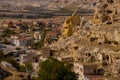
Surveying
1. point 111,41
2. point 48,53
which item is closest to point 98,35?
point 111,41

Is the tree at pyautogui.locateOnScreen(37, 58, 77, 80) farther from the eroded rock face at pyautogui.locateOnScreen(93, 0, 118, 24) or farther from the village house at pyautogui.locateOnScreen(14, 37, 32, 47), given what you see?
the village house at pyautogui.locateOnScreen(14, 37, 32, 47)

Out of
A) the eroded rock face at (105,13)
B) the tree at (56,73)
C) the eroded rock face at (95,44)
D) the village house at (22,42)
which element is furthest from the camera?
the village house at (22,42)

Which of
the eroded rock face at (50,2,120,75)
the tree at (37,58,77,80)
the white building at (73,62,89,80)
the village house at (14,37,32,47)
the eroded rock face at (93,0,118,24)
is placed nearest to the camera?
the tree at (37,58,77,80)

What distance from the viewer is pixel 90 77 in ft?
98.7

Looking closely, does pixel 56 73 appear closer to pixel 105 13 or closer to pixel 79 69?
pixel 79 69

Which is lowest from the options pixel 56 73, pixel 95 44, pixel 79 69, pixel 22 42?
pixel 22 42

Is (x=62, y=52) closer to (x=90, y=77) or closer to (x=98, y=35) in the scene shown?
(x=98, y=35)

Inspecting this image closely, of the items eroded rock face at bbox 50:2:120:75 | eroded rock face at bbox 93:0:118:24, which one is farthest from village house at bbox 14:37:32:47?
eroded rock face at bbox 93:0:118:24

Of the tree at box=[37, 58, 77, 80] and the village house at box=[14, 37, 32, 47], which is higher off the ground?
the tree at box=[37, 58, 77, 80]

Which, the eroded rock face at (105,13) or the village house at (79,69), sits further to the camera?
the eroded rock face at (105,13)

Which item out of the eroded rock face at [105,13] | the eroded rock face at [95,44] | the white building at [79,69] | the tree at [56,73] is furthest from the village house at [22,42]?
the tree at [56,73]

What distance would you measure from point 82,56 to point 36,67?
5087 millimetres

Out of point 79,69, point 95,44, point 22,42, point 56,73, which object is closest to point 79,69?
point 79,69

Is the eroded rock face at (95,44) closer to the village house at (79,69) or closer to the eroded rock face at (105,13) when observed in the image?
the eroded rock face at (105,13)
